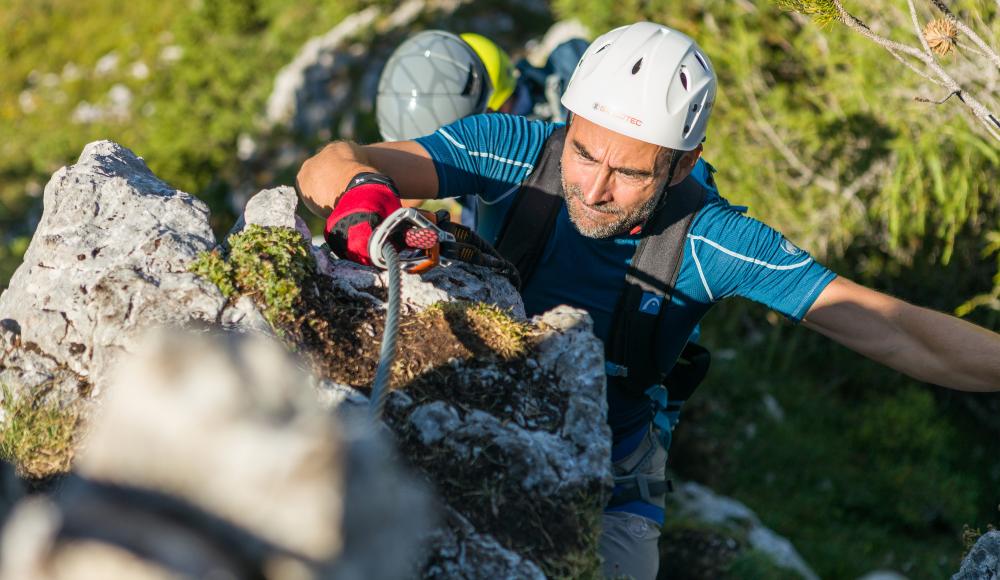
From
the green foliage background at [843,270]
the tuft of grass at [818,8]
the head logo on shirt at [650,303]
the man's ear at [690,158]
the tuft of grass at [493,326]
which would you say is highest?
the tuft of grass at [818,8]

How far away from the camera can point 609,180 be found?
4582 mm

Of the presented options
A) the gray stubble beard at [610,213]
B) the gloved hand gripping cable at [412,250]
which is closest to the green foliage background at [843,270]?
the gray stubble beard at [610,213]

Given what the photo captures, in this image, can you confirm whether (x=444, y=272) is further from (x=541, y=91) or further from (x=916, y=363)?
(x=541, y=91)

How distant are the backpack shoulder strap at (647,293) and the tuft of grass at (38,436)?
262 centimetres

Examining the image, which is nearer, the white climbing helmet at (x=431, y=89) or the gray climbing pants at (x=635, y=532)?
the gray climbing pants at (x=635, y=532)

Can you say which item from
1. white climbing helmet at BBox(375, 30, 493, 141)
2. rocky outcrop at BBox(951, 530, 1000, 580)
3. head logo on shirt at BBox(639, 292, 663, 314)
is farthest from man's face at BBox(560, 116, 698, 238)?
white climbing helmet at BBox(375, 30, 493, 141)

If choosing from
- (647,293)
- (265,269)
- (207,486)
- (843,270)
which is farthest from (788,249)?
(843,270)

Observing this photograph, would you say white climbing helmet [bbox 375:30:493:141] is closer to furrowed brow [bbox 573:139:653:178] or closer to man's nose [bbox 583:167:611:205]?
furrowed brow [bbox 573:139:653:178]

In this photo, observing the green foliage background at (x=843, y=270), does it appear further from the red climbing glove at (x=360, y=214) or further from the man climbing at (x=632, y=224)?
the red climbing glove at (x=360, y=214)

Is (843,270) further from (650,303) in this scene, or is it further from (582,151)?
(582,151)

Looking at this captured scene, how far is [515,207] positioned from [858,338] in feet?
6.38

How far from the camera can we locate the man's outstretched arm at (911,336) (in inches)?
164

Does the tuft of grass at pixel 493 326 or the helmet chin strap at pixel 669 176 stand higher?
the helmet chin strap at pixel 669 176

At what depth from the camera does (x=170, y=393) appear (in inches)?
64.1
